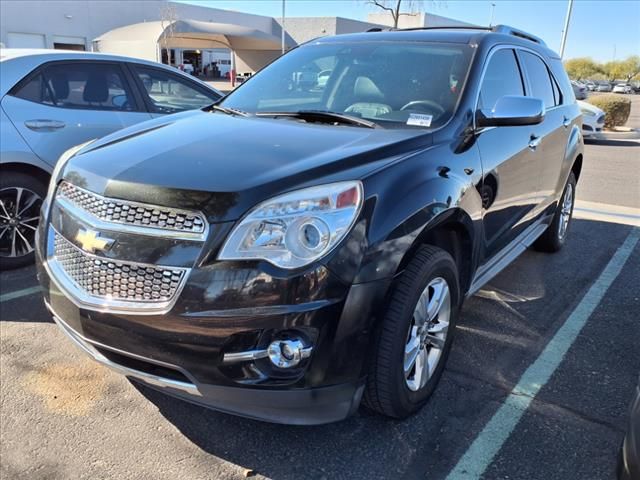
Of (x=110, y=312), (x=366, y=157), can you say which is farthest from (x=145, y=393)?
(x=366, y=157)

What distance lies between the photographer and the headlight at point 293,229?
81.1 inches

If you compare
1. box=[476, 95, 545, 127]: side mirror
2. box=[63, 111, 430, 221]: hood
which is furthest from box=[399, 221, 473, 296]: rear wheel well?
box=[476, 95, 545, 127]: side mirror

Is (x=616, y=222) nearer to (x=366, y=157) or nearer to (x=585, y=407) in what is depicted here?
(x=585, y=407)

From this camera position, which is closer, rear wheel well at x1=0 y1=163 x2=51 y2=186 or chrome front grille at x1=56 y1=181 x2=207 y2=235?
chrome front grille at x1=56 y1=181 x2=207 y2=235

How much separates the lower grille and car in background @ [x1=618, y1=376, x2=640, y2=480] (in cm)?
161

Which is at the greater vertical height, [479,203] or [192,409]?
[479,203]

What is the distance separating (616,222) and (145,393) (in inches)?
233

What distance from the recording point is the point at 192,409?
2824mm

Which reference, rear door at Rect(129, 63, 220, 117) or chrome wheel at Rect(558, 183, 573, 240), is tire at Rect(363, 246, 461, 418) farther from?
rear door at Rect(129, 63, 220, 117)

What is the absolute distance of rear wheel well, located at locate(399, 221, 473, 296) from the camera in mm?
2623

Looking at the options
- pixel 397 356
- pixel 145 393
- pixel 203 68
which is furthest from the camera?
pixel 203 68

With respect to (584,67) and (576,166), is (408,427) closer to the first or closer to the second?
(576,166)

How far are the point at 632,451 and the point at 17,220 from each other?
448 centimetres

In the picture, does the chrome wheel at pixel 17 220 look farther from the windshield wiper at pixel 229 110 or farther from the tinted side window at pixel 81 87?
the windshield wiper at pixel 229 110
